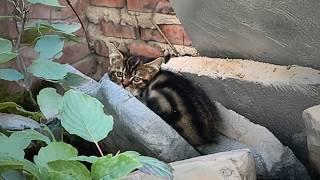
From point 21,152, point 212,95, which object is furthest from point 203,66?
point 21,152

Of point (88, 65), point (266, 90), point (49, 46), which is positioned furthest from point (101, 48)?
point (49, 46)

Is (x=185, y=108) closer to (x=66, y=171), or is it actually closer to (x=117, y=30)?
(x=117, y=30)

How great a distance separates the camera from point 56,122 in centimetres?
114

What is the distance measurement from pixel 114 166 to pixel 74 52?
1.22 metres

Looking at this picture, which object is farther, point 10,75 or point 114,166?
point 10,75

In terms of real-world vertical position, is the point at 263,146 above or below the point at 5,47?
below

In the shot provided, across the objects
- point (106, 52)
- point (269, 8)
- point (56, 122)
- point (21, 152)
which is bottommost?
point (106, 52)

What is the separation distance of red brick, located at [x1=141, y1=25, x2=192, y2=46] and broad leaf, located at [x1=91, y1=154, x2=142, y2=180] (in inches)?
44.2

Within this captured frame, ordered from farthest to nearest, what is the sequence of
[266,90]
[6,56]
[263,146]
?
[266,90] < [263,146] < [6,56]

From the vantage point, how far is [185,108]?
146 centimetres

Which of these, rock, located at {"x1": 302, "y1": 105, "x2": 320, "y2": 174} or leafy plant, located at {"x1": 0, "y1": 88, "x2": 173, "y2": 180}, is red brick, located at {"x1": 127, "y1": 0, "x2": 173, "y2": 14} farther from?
leafy plant, located at {"x1": 0, "y1": 88, "x2": 173, "y2": 180}

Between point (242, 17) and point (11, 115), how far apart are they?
64 cm

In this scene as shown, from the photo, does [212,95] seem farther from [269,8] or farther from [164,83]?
[269,8]

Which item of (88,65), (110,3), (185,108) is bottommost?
(88,65)
